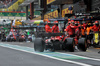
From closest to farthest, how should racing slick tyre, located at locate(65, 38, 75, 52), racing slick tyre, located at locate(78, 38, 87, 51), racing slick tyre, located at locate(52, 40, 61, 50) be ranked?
racing slick tyre, located at locate(65, 38, 75, 52)
racing slick tyre, located at locate(52, 40, 61, 50)
racing slick tyre, located at locate(78, 38, 87, 51)

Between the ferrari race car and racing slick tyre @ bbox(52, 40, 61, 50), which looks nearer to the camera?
the ferrari race car

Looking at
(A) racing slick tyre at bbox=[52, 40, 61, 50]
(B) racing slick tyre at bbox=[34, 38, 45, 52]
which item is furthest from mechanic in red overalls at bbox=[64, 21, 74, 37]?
(B) racing slick tyre at bbox=[34, 38, 45, 52]

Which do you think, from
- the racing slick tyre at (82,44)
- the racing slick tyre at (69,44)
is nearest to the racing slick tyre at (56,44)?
the racing slick tyre at (69,44)

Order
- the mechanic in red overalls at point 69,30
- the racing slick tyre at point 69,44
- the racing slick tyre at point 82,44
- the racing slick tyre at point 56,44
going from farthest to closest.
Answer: the mechanic in red overalls at point 69,30, the racing slick tyre at point 82,44, the racing slick tyre at point 56,44, the racing slick tyre at point 69,44

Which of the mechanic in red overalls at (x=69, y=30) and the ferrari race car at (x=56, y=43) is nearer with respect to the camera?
the ferrari race car at (x=56, y=43)

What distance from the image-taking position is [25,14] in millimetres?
72375

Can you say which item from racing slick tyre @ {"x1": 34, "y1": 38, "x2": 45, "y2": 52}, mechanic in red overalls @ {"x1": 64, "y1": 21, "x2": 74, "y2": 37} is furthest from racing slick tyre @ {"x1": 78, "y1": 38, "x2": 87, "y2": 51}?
racing slick tyre @ {"x1": 34, "y1": 38, "x2": 45, "y2": 52}

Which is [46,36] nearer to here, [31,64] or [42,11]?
[31,64]

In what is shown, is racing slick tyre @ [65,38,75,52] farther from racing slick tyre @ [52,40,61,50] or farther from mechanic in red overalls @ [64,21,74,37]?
mechanic in red overalls @ [64,21,74,37]

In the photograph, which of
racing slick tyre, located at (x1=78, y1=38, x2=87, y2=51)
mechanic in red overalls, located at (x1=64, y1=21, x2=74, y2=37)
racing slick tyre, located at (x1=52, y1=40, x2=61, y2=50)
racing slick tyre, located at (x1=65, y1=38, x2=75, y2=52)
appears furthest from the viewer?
mechanic in red overalls, located at (x1=64, y1=21, x2=74, y2=37)

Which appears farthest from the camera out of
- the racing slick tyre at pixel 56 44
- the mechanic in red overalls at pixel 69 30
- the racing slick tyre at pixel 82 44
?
the mechanic in red overalls at pixel 69 30

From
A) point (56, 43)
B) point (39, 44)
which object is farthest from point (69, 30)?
point (39, 44)

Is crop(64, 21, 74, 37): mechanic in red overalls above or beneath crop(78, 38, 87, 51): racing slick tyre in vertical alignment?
above

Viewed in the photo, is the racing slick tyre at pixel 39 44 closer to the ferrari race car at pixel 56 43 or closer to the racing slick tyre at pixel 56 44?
the ferrari race car at pixel 56 43
